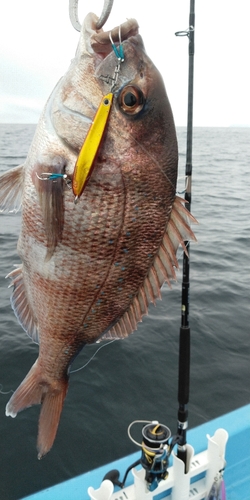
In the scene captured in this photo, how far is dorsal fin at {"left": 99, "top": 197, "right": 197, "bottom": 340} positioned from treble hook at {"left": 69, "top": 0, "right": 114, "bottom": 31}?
63cm

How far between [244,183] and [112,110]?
790 inches

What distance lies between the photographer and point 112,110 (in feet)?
4.13

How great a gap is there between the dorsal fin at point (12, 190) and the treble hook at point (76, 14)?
532 millimetres

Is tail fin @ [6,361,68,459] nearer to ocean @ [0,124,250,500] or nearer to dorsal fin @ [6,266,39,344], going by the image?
dorsal fin @ [6,266,39,344]

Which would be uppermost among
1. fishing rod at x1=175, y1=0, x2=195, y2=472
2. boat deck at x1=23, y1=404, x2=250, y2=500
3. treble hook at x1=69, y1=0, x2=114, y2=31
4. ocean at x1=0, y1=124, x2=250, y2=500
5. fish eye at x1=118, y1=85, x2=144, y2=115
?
treble hook at x1=69, y1=0, x2=114, y2=31

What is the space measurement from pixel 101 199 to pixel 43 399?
842 mm

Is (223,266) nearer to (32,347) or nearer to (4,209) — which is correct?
(32,347)

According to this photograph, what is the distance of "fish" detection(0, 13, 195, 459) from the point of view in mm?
1271

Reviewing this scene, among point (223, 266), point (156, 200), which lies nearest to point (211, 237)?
point (223, 266)

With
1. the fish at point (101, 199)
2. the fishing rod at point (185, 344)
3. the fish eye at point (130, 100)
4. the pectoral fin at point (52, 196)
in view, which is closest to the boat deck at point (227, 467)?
the fishing rod at point (185, 344)

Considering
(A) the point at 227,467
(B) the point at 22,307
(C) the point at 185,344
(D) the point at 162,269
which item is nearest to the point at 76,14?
(D) the point at 162,269

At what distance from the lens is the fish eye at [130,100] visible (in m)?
1.27

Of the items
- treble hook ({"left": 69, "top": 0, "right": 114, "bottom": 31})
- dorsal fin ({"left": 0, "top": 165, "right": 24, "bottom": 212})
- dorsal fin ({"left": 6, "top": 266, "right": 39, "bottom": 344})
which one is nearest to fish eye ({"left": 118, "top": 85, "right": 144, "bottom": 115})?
treble hook ({"left": 69, "top": 0, "right": 114, "bottom": 31})

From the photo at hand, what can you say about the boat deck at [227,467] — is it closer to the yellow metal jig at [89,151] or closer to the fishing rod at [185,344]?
the fishing rod at [185,344]
